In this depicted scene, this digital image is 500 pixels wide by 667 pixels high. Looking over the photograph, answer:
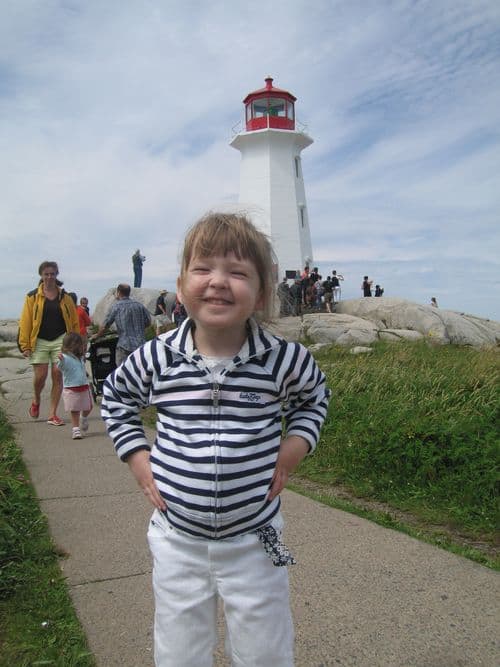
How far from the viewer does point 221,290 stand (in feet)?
6.81

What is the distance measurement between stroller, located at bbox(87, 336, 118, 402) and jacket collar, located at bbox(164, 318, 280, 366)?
7.55 metres

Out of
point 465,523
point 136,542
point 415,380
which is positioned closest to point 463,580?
point 465,523

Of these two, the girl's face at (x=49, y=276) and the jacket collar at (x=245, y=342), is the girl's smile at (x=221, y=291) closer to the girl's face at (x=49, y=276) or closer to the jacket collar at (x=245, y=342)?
the jacket collar at (x=245, y=342)

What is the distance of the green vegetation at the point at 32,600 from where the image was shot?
256cm

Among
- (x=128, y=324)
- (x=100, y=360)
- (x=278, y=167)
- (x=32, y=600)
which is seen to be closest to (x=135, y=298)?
(x=278, y=167)

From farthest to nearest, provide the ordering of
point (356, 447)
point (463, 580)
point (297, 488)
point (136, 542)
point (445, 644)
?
1. point (356, 447)
2. point (297, 488)
3. point (136, 542)
4. point (463, 580)
5. point (445, 644)

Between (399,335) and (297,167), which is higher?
(297,167)

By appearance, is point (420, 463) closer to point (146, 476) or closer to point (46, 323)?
point (146, 476)

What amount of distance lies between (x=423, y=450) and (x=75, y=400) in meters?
3.88

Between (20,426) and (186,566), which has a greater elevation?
(186,566)

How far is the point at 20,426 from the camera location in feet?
24.6

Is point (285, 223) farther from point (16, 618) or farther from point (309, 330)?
point (16, 618)

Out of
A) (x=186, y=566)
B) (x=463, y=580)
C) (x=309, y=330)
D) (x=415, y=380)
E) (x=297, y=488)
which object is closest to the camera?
(x=186, y=566)

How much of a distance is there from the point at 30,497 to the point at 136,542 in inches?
46.3
